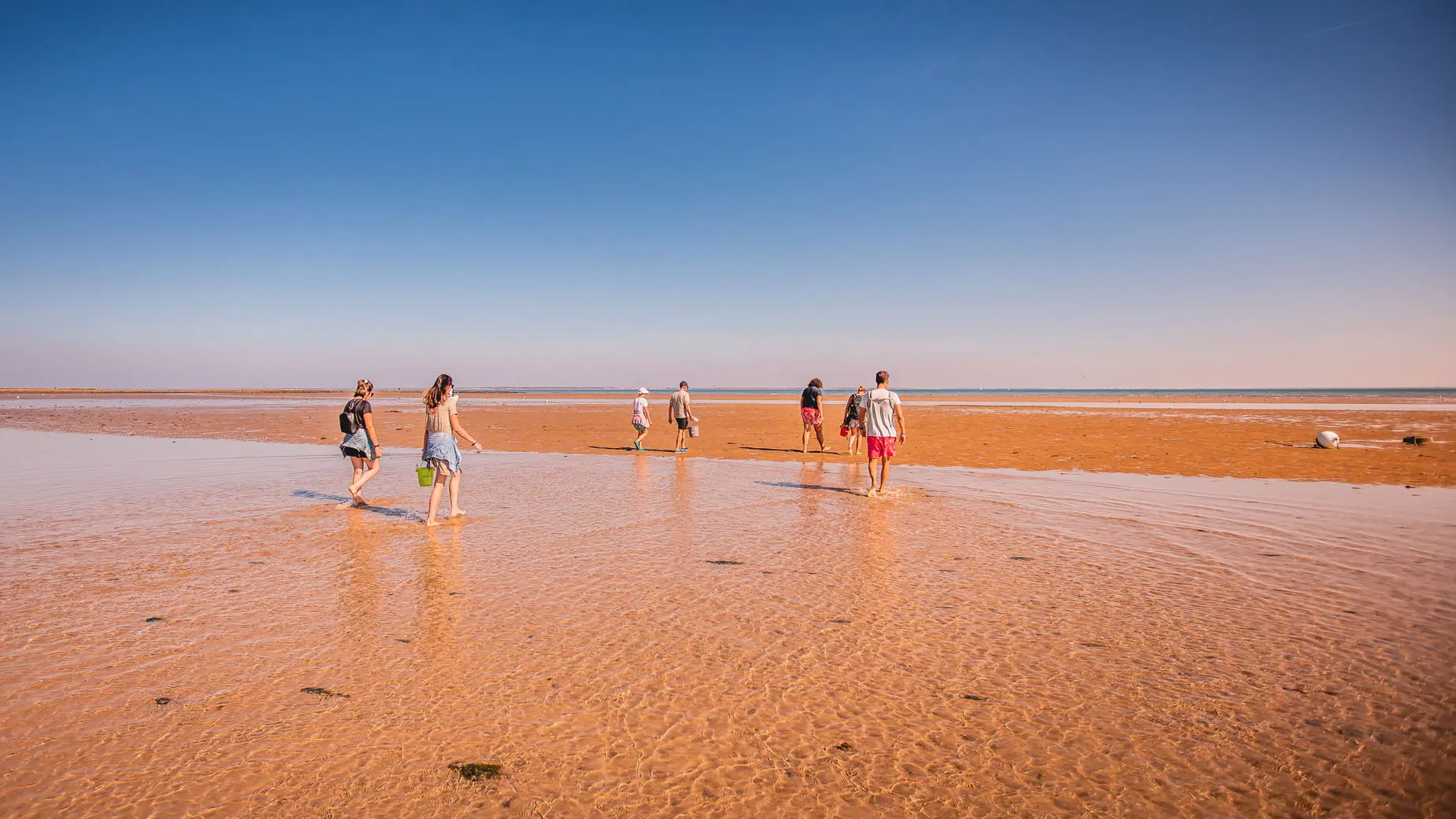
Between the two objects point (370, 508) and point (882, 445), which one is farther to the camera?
point (882, 445)

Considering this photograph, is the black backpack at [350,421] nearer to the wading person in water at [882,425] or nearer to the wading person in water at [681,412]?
the wading person in water at [882,425]

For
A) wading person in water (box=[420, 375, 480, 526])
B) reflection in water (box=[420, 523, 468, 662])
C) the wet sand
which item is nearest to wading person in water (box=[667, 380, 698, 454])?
the wet sand

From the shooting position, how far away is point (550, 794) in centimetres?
359

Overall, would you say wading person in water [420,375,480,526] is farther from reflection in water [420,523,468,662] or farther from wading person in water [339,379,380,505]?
wading person in water [339,379,380,505]

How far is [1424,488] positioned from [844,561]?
13493 mm

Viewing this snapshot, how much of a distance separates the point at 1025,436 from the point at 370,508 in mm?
23970

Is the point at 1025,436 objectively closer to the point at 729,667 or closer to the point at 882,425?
the point at 882,425

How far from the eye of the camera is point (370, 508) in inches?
472

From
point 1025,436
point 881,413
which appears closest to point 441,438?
point 881,413

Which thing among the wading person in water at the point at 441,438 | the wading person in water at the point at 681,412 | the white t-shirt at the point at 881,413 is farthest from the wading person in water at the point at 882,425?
the wading person in water at the point at 681,412

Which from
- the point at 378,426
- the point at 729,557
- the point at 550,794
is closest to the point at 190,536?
the point at 729,557

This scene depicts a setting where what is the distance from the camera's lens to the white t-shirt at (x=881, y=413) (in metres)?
13.1

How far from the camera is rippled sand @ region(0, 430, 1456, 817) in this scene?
367 centimetres

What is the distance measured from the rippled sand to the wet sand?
788 cm
